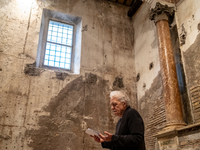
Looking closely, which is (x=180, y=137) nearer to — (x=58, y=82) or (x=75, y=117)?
(x=75, y=117)

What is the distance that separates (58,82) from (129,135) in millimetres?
4219

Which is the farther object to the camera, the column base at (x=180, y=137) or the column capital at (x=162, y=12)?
the column capital at (x=162, y=12)

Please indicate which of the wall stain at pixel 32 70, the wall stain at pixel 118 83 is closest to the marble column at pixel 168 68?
the wall stain at pixel 118 83

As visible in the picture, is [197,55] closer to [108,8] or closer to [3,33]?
[108,8]

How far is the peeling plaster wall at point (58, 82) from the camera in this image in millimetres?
5547

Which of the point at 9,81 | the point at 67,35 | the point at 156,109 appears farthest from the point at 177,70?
the point at 9,81

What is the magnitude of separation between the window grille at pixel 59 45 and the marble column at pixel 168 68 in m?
2.87

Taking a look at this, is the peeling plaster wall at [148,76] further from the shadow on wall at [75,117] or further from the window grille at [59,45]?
the window grille at [59,45]

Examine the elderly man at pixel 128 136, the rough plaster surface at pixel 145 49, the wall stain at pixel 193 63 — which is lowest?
the elderly man at pixel 128 136

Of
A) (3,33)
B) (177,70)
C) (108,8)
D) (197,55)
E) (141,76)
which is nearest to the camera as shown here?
(197,55)

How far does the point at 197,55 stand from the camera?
481cm

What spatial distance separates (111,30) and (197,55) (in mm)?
3562

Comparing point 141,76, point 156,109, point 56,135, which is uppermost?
point 141,76

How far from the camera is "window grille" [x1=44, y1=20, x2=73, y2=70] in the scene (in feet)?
22.7
